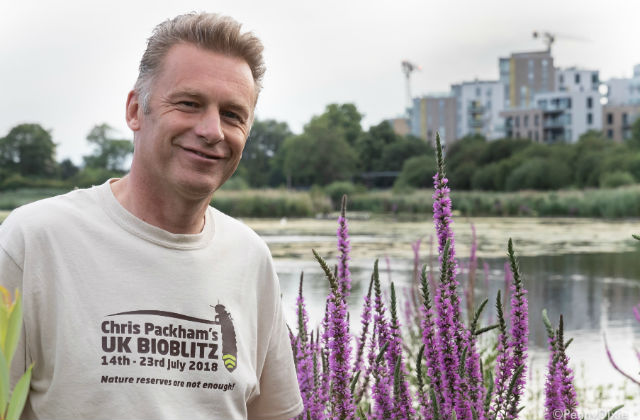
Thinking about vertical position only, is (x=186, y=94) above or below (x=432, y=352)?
above

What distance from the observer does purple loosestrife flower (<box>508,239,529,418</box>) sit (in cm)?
179

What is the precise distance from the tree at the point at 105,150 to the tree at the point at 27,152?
43.4 feet

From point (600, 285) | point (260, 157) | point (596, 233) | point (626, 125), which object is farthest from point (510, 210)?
point (626, 125)

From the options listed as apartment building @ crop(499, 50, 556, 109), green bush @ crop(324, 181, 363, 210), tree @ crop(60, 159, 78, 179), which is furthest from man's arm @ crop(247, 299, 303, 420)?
apartment building @ crop(499, 50, 556, 109)

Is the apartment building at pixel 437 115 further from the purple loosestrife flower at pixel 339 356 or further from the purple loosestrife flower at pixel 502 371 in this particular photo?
the purple loosestrife flower at pixel 339 356

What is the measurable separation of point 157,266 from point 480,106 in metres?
104

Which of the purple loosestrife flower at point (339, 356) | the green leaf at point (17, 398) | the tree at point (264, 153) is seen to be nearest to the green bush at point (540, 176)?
the tree at point (264, 153)

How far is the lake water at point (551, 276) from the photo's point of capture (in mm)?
5984

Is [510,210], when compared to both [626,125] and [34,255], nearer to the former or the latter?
[34,255]

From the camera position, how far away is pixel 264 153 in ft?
260

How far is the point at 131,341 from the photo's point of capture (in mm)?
1622

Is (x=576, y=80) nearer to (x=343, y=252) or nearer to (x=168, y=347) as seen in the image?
(x=343, y=252)

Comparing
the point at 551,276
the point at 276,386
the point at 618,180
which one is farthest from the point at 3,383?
the point at 618,180

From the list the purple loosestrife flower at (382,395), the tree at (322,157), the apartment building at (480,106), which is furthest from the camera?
the apartment building at (480,106)
